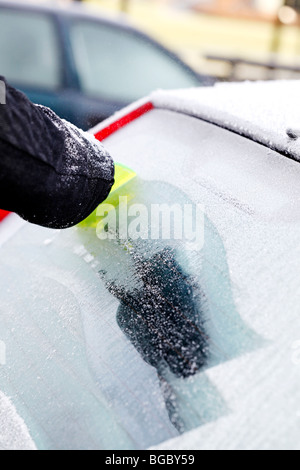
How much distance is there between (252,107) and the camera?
5.92 feet

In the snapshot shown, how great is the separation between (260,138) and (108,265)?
600 mm

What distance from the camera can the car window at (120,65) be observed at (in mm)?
4762

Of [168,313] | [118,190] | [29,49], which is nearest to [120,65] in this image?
[29,49]

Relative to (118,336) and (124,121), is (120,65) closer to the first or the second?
(124,121)

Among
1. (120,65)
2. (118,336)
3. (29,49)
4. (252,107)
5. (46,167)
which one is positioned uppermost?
(46,167)

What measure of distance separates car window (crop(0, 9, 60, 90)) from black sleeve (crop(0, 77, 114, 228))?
3.37 m

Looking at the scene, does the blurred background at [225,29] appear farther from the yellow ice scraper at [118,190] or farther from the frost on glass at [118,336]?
the frost on glass at [118,336]

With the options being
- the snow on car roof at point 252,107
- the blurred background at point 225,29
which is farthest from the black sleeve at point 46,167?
the blurred background at point 225,29

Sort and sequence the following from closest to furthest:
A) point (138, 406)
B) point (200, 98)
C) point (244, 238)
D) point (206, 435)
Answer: point (206, 435), point (138, 406), point (244, 238), point (200, 98)

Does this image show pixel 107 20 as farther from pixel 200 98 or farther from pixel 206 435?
pixel 206 435

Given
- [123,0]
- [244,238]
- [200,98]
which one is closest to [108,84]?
[200,98]

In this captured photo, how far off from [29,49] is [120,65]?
83 cm

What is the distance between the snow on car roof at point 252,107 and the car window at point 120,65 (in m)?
2.84

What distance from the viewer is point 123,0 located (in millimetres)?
12812
